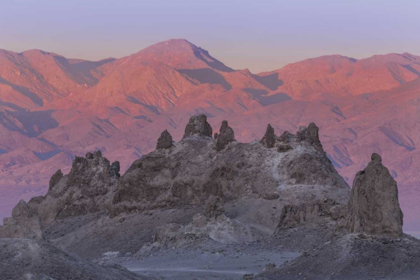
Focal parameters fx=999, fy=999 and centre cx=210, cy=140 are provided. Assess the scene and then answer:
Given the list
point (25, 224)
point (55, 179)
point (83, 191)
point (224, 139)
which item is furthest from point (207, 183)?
point (25, 224)

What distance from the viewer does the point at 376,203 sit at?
146ft

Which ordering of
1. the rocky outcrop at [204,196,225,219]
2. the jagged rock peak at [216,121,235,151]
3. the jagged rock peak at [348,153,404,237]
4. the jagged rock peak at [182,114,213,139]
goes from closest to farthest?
the jagged rock peak at [348,153,404,237] < the rocky outcrop at [204,196,225,219] < the jagged rock peak at [216,121,235,151] < the jagged rock peak at [182,114,213,139]

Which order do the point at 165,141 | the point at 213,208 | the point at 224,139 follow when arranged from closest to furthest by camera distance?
the point at 213,208 → the point at 224,139 → the point at 165,141

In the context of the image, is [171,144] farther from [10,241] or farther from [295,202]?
[10,241]

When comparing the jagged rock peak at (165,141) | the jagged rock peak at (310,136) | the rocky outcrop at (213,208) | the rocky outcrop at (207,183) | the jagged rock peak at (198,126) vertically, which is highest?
the jagged rock peak at (198,126)

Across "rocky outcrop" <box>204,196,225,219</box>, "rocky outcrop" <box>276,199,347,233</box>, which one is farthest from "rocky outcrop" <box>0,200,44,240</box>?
"rocky outcrop" <box>276,199,347,233</box>

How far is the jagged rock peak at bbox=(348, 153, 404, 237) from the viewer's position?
43.3m

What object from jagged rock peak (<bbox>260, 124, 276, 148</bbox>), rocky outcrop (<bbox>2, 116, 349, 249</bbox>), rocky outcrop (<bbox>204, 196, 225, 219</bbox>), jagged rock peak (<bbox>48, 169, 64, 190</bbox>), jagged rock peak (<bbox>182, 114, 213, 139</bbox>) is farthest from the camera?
jagged rock peak (<bbox>48, 169, 64, 190</bbox>)

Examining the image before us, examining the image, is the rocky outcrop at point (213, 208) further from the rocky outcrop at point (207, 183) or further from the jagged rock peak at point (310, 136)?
the jagged rock peak at point (310, 136)

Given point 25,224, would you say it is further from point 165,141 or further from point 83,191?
point 83,191

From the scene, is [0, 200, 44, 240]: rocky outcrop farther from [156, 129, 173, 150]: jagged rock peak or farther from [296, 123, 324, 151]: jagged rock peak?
[156, 129, 173, 150]: jagged rock peak

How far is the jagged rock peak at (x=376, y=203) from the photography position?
4334cm

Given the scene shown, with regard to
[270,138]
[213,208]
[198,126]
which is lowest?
[213,208]

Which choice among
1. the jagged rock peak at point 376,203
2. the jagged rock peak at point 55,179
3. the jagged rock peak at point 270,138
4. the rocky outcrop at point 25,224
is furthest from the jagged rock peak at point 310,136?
the jagged rock peak at point 376,203
